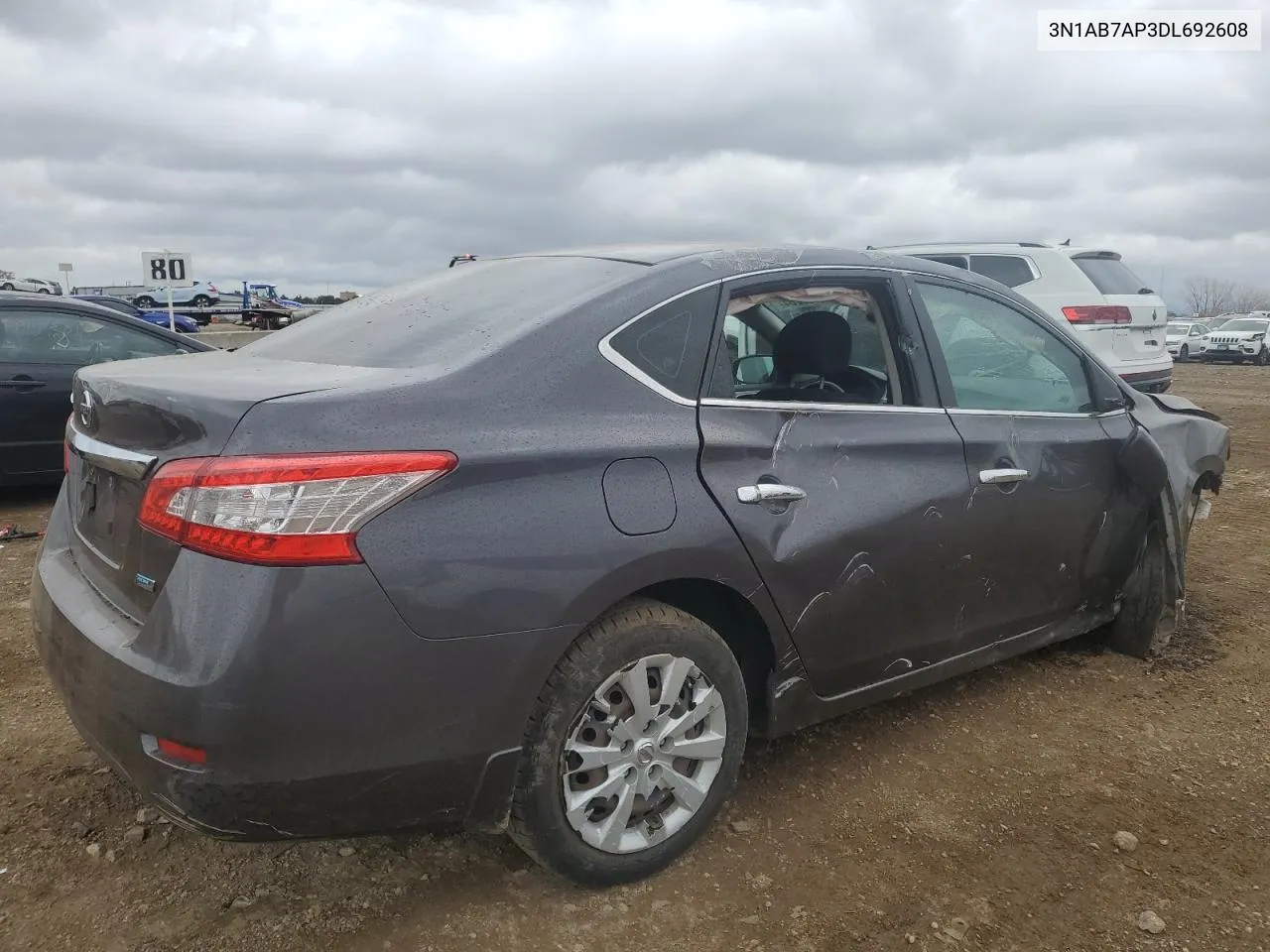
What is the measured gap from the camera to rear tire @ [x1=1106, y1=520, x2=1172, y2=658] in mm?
3805

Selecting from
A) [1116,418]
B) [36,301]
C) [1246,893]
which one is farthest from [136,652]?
[36,301]

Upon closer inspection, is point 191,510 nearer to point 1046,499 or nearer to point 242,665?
point 242,665

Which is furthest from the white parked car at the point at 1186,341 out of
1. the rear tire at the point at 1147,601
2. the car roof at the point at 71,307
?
the car roof at the point at 71,307

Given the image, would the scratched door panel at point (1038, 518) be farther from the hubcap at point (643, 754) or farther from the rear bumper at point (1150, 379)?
the rear bumper at point (1150, 379)

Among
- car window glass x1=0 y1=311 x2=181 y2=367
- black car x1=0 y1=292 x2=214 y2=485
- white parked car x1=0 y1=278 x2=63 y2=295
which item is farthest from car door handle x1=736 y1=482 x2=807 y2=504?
white parked car x1=0 y1=278 x2=63 y2=295

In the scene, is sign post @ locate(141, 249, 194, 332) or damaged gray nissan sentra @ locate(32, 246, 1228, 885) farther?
sign post @ locate(141, 249, 194, 332)

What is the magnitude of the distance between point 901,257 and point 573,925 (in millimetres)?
2222

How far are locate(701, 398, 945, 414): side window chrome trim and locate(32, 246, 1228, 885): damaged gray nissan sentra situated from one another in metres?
0.01

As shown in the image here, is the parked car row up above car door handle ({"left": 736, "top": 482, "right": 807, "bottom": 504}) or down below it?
below

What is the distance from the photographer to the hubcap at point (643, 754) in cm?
232

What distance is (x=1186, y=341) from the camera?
32.5 meters

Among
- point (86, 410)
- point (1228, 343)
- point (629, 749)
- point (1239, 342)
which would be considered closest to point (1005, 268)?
point (629, 749)

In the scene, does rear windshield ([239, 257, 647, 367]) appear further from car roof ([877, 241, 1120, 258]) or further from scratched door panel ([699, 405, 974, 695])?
car roof ([877, 241, 1120, 258])

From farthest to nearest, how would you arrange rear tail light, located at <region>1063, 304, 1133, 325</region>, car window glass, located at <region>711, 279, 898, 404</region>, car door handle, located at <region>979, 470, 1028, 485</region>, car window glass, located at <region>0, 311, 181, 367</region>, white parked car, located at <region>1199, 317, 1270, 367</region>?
1. white parked car, located at <region>1199, 317, 1270, 367</region>
2. rear tail light, located at <region>1063, 304, 1133, 325</region>
3. car window glass, located at <region>0, 311, 181, 367</region>
4. car door handle, located at <region>979, 470, 1028, 485</region>
5. car window glass, located at <region>711, 279, 898, 404</region>
